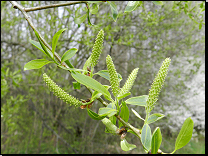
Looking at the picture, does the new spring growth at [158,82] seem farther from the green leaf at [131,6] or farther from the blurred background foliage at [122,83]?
the blurred background foliage at [122,83]

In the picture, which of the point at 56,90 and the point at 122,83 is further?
the point at 122,83

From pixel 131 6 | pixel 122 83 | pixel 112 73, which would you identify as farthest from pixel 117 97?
pixel 122 83

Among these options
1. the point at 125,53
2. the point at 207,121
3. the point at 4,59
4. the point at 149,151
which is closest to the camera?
the point at 149,151

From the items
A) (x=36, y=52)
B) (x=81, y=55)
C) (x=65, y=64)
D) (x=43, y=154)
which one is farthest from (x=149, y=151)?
(x=43, y=154)

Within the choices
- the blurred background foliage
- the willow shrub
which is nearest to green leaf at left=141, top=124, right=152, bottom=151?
the willow shrub

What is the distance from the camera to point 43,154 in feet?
5.06

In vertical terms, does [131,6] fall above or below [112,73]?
above

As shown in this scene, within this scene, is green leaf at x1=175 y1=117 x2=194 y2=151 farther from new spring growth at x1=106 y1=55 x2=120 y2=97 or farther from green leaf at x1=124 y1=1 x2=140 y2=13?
green leaf at x1=124 y1=1 x2=140 y2=13

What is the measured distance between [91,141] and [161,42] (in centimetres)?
117

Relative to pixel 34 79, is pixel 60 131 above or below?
below

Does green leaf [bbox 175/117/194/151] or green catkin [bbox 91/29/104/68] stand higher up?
green catkin [bbox 91/29/104/68]

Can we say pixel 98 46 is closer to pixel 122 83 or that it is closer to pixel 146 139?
pixel 146 139

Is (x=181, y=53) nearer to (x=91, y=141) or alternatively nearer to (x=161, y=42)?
(x=161, y=42)

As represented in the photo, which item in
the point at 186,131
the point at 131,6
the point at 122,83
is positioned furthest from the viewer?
the point at 122,83
